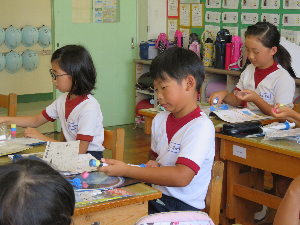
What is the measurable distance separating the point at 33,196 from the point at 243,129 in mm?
1687

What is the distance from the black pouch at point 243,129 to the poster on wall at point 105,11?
3.15 metres

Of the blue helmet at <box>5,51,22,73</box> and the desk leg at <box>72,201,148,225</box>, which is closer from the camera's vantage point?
the desk leg at <box>72,201,148,225</box>

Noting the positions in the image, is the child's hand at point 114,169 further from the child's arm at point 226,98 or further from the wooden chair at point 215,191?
the child's arm at point 226,98

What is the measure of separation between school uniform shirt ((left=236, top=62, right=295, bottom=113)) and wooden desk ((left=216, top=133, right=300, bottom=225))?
0.53 meters

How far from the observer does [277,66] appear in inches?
114

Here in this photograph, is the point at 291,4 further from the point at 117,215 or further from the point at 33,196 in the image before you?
the point at 33,196

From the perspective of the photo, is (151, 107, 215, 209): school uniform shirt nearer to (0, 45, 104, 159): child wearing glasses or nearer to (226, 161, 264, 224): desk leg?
(0, 45, 104, 159): child wearing glasses

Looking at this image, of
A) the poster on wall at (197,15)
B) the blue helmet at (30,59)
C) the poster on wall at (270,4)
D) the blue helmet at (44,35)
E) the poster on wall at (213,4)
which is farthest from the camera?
the blue helmet at (44,35)

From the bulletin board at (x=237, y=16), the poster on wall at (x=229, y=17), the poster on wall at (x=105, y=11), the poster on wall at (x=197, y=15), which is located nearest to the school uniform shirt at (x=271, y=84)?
the bulletin board at (x=237, y=16)

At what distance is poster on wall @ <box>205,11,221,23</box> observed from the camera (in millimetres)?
4683

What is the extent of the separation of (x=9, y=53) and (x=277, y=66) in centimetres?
453

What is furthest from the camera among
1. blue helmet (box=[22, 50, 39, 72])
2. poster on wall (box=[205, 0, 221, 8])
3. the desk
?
blue helmet (box=[22, 50, 39, 72])

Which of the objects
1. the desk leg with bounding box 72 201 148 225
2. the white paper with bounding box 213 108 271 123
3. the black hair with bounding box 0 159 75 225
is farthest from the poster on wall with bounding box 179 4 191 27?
the black hair with bounding box 0 159 75 225

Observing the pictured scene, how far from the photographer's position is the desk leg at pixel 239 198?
251 cm
